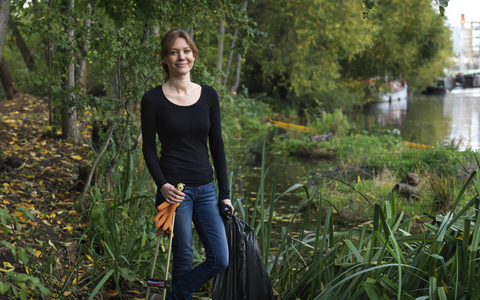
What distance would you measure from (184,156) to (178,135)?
0.12 m

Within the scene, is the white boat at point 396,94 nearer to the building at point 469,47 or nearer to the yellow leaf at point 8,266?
the yellow leaf at point 8,266

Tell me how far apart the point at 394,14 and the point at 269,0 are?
7.31 metres

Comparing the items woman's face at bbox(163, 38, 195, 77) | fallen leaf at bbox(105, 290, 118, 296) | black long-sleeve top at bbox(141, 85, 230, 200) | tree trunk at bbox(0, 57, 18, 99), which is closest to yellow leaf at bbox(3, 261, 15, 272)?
fallen leaf at bbox(105, 290, 118, 296)

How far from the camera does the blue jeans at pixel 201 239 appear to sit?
8.42 feet

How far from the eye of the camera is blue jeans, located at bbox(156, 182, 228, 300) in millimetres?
2566

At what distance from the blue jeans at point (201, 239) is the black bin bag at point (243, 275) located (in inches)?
3.3

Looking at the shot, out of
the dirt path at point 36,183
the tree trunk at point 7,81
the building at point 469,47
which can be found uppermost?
the building at point 469,47

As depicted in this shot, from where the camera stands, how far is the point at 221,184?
2.70m

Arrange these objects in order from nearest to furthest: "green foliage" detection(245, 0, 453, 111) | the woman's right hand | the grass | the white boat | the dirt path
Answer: the grass < the woman's right hand < the dirt path < "green foliage" detection(245, 0, 453, 111) < the white boat

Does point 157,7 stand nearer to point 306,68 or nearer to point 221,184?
point 221,184

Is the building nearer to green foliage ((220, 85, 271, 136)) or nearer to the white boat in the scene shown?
the white boat

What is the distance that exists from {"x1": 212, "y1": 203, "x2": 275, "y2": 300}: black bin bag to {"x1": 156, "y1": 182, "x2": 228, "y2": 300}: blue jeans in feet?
0.27

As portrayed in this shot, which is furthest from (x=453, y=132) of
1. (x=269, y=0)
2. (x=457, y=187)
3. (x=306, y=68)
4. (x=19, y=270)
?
(x=19, y=270)

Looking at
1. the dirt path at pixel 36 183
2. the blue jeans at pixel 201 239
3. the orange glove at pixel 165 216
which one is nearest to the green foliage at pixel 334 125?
the dirt path at pixel 36 183
